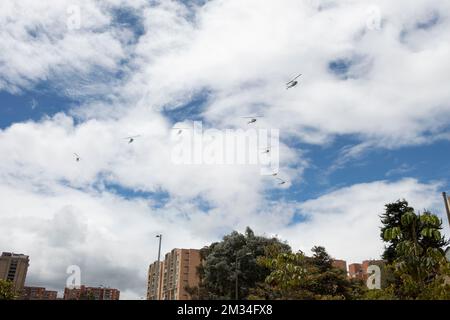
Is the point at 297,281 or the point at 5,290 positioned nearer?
the point at 297,281

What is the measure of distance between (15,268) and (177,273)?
119 metres

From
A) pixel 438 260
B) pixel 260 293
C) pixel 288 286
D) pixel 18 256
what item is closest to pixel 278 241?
pixel 260 293

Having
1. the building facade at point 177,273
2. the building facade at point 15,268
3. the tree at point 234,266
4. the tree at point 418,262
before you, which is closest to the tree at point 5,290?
the tree at point 234,266

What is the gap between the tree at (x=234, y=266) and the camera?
41.9m

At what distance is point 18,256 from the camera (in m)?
190

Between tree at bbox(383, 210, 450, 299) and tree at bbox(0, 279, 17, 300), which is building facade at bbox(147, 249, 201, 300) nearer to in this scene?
tree at bbox(0, 279, 17, 300)

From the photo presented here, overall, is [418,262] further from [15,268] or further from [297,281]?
[15,268]

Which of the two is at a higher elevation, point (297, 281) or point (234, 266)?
point (234, 266)

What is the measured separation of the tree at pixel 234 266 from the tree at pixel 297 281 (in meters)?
7.83

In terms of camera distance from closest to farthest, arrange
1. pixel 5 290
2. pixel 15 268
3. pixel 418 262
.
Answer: pixel 418 262 < pixel 5 290 < pixel 15 268

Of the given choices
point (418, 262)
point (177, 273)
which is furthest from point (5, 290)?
point (177, 273)

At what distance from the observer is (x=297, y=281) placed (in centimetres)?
2111
